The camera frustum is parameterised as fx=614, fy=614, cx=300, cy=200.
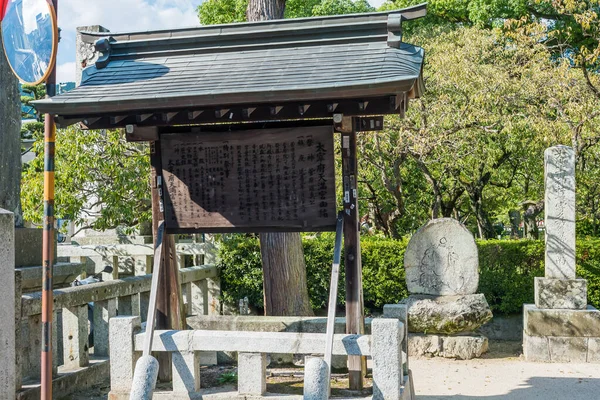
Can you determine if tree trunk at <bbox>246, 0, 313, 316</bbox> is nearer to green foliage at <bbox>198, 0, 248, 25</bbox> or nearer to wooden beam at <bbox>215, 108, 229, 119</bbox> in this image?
wooden beam at <bbox>215, 108, 229, 119</bbox>

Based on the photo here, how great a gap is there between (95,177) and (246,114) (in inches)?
238

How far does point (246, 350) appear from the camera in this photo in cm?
594

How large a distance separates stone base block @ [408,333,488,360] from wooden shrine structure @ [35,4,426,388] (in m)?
4.37

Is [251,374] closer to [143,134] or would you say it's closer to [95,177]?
[143,134]

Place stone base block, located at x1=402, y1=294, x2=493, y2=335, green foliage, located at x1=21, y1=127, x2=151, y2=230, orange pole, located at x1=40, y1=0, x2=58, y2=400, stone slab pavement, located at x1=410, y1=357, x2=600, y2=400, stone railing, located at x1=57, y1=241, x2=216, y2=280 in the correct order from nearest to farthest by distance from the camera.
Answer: orange pole, located at x1=40, y1=0, x2=58, y2=400, stone slab pavement, located at x1=410, y1=357, x2=600, y2=400, stone base block, located at x1=402, y1=294, x2=493, y2=335, green foliage, located at x1=21, y1=127, x2=151, y2=230, stone railing, located at x1=57, y1=241, x2=216, y2=280

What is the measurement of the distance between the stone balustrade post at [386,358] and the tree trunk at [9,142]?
4.48 meters

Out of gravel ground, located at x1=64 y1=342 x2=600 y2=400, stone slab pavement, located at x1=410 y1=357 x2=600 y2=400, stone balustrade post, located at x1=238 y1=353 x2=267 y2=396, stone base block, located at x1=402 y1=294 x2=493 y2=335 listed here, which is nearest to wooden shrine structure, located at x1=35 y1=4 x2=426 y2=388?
gravel ground, located at x1=64 y1=342 x2=600 y2=400

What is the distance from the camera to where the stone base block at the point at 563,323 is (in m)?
10.1

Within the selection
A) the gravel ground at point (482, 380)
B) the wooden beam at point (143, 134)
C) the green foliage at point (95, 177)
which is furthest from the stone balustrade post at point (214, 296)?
the wooden beam at point (143, 134)

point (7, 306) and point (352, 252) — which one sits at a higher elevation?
point (352, 252)

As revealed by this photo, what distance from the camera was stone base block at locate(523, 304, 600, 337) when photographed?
10.1 m

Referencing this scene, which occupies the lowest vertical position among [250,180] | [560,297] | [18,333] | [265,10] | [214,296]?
[214,296]

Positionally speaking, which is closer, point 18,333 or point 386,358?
point 386,358

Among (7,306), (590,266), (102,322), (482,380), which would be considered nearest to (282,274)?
(102,322)
